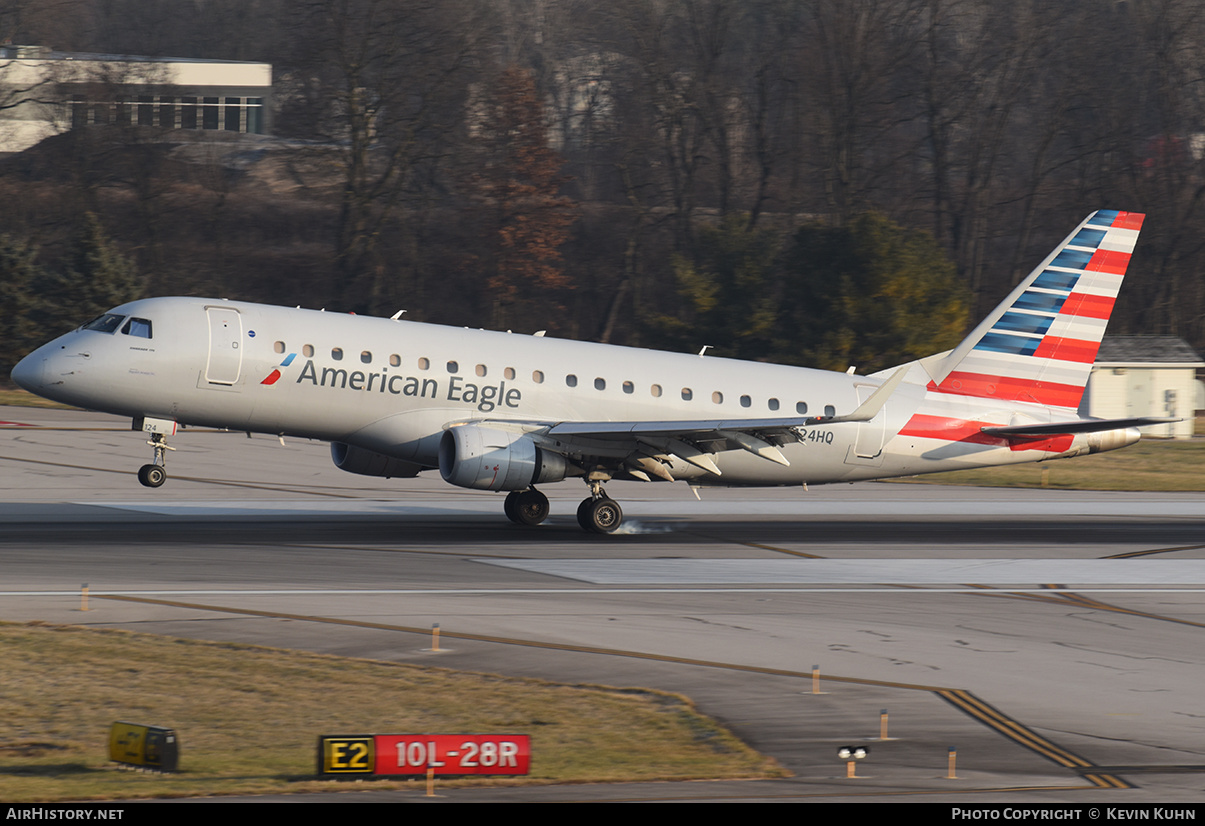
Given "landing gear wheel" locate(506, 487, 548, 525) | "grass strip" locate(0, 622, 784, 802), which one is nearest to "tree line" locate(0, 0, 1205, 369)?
"landing gear wheel" locate(506, 487, 548, 525)

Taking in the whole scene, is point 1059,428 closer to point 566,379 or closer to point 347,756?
point 566,379

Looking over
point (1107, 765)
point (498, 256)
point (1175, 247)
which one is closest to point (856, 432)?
point (1107, 765)

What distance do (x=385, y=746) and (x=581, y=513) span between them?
17905 mm

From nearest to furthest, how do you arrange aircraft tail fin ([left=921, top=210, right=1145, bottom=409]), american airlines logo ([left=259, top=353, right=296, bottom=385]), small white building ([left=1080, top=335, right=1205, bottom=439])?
american airlines logo ([left=259, top=353, right=296, bottom=385]) → aircraft tail fin ([left=921, top=210, right=1145, bottom=409]) → small white building ([left=1080, top=335, right=1205, bottom=439])

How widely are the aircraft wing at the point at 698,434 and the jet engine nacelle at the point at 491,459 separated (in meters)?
0.59

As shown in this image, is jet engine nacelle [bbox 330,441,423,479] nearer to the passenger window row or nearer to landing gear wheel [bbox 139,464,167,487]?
the passenger window row

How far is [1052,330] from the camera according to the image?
1230 inches

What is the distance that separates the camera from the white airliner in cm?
2566

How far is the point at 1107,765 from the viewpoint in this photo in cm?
1195

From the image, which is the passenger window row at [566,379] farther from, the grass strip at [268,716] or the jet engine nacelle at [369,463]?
the grass strip at [268,716]

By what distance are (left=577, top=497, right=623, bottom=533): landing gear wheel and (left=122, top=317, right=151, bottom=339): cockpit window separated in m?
9.61

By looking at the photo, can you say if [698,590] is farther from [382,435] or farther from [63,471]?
[63,471]

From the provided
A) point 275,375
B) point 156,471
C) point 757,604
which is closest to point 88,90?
point 275,375

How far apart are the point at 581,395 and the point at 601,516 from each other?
104 inches
